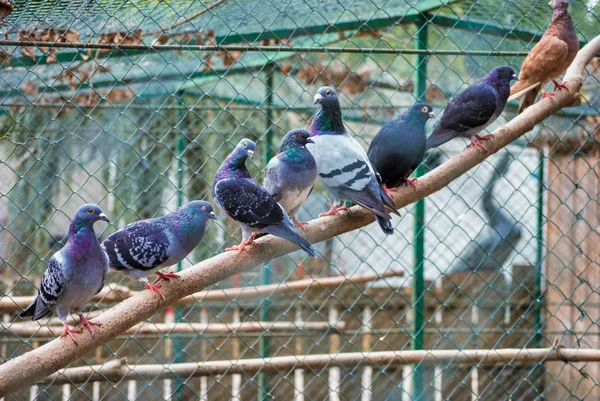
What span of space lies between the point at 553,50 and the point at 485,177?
98.8 inches

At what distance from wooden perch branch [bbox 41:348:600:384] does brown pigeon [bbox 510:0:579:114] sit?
91 centimetres

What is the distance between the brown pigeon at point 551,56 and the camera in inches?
102

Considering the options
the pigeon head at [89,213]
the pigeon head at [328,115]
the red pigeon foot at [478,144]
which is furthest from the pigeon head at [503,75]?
the pigeon head at [89,213]

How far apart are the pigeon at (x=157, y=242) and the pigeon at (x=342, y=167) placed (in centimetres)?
40

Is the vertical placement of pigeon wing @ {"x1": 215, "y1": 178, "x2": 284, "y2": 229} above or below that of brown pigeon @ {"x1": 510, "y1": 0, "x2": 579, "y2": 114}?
below

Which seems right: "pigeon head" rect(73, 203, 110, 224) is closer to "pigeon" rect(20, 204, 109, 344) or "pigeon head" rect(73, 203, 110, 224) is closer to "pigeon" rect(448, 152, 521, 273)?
"pigeon" rect(20, 204, 109, 344)

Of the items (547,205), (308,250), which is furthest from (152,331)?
(547,205)

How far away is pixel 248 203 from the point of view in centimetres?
187

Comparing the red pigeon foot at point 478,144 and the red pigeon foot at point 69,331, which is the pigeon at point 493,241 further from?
the red pigeon foot at point 69,331

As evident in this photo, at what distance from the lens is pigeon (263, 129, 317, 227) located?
201cm

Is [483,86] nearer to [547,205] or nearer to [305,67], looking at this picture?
[305,67]

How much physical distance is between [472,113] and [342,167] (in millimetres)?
624

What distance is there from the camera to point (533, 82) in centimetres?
262

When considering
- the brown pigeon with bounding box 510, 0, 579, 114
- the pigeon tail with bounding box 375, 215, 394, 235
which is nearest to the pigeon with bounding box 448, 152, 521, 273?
the brown pigeon with bounding box 510, 0, 579, 114
